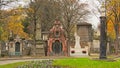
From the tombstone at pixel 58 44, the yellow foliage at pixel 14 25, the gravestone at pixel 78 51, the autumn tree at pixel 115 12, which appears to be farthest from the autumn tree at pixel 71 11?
the yellow foliage at pixel 14 25

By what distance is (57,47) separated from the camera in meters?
56.8

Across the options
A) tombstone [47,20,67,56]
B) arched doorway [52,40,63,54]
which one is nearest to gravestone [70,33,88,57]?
tombstone [47,20,67,56]

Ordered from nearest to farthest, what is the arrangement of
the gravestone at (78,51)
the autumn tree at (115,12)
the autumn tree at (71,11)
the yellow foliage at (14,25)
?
the yellow foliage at (14,25)
the gravestone at (78,51)
the autumn tree at (115,12)
the autumn tree at (71,11)

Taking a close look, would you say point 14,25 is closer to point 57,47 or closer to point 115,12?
point 57,47

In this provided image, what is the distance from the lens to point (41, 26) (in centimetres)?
7675

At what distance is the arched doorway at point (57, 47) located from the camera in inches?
2226

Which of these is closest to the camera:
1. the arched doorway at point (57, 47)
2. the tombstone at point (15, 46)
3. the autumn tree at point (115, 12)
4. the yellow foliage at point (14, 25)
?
the yellow foliage at point (14, 25)

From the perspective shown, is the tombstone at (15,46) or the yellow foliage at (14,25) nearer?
the yellow foliage at (14,25)

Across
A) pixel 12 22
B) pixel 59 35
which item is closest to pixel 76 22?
pixel 59 35

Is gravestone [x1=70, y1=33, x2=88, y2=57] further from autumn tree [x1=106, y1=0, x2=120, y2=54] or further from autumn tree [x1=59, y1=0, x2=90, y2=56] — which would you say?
autumn tree [x1=106, y1=0, x2=120, y2=54]

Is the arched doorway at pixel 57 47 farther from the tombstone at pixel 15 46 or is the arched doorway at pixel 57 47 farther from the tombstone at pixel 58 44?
the tombstone at pixel 15 46

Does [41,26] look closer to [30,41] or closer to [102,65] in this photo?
[30,41]

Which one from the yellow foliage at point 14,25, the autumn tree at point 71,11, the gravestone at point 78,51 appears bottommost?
the gravestone at point 78,51

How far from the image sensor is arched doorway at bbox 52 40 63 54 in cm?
5654
